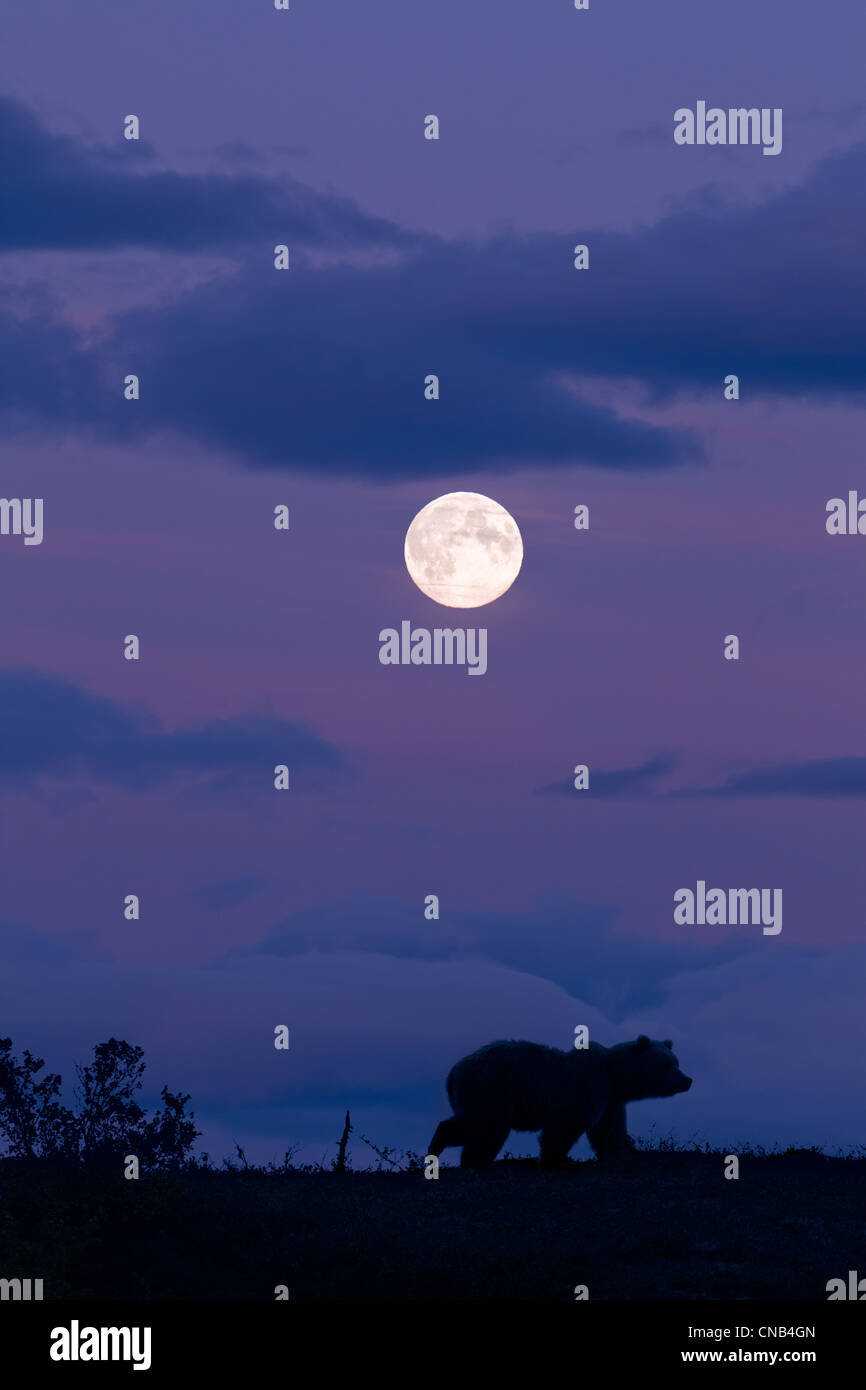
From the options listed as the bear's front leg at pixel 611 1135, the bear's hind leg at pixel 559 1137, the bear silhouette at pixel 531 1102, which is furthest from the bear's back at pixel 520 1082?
the bear's front leg at pixel 611 1135

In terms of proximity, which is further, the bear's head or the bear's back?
the bear's head

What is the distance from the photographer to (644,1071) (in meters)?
26.2

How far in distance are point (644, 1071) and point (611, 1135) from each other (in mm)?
1200

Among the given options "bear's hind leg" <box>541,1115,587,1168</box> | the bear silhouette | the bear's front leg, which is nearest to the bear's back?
the bear silhouette

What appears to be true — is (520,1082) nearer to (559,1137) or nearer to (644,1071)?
(559,1137)

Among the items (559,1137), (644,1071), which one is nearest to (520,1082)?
(559,1137)

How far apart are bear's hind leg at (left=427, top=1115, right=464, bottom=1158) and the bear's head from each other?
2.67 meters

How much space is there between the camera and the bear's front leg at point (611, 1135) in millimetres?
25438

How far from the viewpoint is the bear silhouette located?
24719 millimetres

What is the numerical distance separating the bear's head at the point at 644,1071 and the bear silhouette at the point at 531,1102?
0.28 m

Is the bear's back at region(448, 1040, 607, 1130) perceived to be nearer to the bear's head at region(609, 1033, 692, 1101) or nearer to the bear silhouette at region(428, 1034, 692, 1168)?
the bear silhouette at region(428, 1034, 692, 1168)
